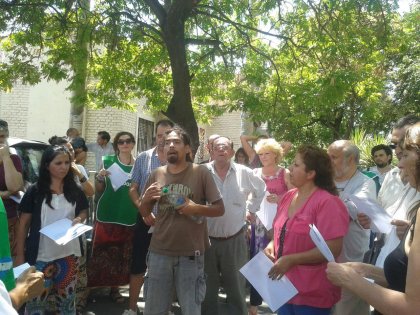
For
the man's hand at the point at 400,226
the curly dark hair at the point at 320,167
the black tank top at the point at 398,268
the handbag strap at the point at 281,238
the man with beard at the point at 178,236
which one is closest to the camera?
the black tank top at the point at 398,268

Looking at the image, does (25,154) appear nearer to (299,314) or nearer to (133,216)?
(133,216)

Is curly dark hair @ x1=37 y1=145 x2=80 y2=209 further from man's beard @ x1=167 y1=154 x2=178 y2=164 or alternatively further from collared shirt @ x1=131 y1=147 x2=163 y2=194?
man's beard @ x1=167 y1=154 x2=178 y2=164

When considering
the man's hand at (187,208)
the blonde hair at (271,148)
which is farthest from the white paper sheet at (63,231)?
the blonde hair at (271,148)

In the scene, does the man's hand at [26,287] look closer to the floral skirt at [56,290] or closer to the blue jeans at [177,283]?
the blue jeans at [177,283]

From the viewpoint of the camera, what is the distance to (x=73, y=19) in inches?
374

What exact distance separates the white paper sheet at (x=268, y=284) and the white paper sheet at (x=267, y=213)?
63.3 inches

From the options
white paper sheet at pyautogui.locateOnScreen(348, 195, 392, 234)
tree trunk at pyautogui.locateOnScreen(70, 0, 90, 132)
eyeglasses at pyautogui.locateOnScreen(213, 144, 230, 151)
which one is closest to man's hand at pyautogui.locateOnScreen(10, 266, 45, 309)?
white paper sheet at pyautogui.locateOnScreen(348, 195, 392, 234)

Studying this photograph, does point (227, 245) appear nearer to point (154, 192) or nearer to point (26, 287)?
point (154, 192)

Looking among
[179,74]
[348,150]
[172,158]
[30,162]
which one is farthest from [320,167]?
[30,162]

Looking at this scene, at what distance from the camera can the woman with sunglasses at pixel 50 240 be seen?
417 cm

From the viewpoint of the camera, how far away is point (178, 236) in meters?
3.96

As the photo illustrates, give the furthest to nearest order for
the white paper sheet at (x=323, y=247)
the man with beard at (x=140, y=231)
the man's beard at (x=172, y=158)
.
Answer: the man with beard at (x=140, y=231)
the man's beard at (x=172, y=158)
the white paper sheet at (x=323, y=247)

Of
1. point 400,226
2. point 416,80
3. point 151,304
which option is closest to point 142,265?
point 151,304

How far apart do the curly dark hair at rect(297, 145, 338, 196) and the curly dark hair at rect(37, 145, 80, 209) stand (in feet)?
6.99
